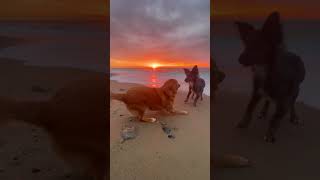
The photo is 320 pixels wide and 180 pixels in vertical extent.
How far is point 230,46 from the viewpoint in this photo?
1.50 metres

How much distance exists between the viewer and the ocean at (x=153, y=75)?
147cm

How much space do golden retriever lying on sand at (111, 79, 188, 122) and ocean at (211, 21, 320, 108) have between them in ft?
0.79

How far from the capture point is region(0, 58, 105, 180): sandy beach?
4.91 ft

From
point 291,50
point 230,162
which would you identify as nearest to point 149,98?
point 230,162

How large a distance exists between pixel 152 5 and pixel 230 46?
15.9 inches

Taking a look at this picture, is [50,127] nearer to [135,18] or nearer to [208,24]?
[135,18]

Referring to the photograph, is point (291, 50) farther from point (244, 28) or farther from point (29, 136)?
point (29, 136)

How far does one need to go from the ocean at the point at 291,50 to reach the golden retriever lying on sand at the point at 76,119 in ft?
1.85

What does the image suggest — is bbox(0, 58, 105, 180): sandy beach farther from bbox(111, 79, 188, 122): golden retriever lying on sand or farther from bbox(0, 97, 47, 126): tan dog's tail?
bbox(111, 79, 188, 122): golden retriever lying on sand

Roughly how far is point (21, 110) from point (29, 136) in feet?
0.42

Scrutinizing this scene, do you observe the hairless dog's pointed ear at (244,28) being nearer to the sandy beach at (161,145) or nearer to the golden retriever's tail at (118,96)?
the sandy beach at (161,145)

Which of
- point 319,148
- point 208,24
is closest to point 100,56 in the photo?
point 208,24

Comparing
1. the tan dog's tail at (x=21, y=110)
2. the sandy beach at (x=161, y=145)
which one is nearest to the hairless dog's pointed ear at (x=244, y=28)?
the sandy beach at (x=161, y=145)

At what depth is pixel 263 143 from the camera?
1509 mm
